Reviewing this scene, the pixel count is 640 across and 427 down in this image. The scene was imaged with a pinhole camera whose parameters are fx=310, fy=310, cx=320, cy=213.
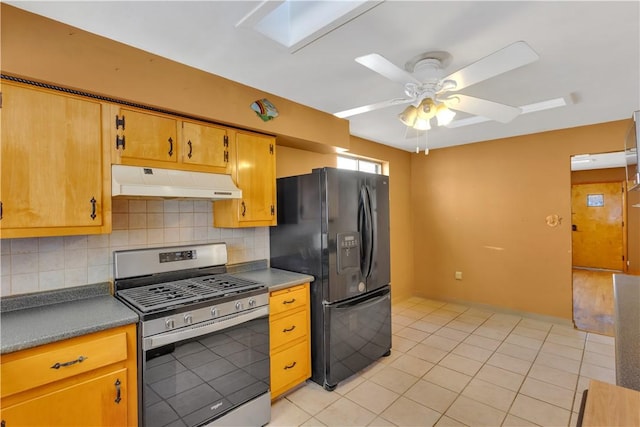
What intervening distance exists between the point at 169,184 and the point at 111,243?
59 centimetres

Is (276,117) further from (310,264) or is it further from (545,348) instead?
(545,348)

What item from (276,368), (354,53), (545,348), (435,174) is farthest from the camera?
(435,174)

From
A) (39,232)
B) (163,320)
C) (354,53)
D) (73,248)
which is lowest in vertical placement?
(163,320)

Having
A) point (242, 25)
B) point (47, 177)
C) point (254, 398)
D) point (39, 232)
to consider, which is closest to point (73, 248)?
point (39, 232)

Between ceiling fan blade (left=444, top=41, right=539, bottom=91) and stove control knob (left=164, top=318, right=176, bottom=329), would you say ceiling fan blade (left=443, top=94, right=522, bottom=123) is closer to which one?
ceiling fan blade (left=444, top=41, right=539, bottom=91)

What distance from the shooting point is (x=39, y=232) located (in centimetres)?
165

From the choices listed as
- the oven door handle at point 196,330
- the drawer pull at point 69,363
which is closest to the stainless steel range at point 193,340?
the oven door handle at point 196,330

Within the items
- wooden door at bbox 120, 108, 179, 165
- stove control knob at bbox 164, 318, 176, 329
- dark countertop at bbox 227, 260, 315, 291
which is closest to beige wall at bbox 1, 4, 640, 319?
wooden door at bbox 120, 108, 179, 165

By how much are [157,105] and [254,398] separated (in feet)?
6.75

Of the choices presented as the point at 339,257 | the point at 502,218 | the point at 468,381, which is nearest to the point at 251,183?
the point at 339,257

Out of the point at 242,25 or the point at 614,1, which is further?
the point at 242,25

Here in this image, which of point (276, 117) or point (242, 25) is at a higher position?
point (242, 25)

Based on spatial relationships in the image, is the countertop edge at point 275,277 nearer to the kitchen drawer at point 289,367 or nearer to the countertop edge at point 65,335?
the kitchen drawer at point 289,367

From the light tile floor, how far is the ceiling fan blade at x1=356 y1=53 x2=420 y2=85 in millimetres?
2232
